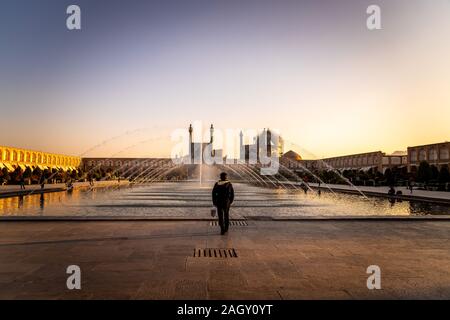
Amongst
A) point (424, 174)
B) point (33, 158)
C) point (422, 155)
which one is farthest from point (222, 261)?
point (33, 158)

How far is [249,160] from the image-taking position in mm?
119688

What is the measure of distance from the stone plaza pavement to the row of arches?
63436mm

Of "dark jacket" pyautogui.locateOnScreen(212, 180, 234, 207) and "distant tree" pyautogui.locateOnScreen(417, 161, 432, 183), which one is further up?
"distant tree" pyautogui.locateOnScreen(417, 161, 432, 183)

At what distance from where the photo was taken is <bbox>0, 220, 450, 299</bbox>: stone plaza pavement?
189 inches

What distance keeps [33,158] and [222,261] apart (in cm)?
8054

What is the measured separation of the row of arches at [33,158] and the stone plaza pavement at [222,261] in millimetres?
63436

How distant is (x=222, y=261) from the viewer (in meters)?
6.40

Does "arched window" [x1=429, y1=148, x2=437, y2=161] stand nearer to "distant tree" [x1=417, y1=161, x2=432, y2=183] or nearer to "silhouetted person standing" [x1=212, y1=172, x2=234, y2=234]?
"distant tree" [x1=417, y1=161, x2=432, y2=183]

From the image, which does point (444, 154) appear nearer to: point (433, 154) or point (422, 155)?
point (433, 154)

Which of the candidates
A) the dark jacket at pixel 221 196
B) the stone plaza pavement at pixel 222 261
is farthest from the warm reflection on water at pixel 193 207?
the stone plaza pavement at pixel 222 261

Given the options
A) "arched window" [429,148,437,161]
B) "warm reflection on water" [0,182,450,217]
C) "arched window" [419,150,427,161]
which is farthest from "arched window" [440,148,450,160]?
"warm reflection on water" [0,182,450,217]
